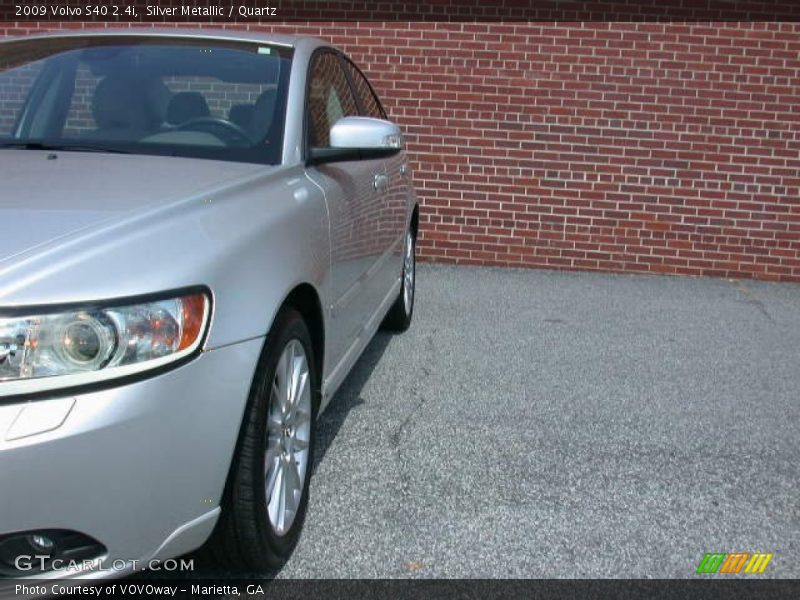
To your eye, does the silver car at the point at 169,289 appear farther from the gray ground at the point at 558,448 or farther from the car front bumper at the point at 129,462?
the gray ground at the point at 558,448

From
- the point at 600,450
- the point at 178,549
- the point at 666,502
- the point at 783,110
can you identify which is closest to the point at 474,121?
the point at 783,110

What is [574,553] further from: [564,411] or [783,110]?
[783,110]

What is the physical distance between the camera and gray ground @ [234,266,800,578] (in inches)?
123

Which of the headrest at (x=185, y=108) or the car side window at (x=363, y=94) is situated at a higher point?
the headrest at (x=185, y=108)

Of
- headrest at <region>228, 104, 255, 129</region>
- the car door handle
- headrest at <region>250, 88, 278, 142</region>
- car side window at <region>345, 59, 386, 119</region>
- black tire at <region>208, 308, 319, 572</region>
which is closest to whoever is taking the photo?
black tire at <region>208, 308, 319, 572</region>

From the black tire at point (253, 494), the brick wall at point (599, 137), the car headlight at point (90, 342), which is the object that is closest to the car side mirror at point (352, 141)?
the black tire at point (253, 494)

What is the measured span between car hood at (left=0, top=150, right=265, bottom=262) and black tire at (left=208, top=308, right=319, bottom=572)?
0.51 metres

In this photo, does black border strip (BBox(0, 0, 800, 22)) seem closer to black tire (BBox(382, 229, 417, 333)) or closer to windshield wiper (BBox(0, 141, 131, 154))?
black tire (BBox(382, 229, 417, 333))

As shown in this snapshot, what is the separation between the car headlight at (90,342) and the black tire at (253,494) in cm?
37

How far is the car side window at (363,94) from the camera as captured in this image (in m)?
5.05

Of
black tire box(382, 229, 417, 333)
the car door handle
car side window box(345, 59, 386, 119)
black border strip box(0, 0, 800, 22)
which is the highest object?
black border strip box(0, 0, 800, 22)

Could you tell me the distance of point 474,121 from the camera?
321 inches

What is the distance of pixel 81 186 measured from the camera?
8.96 feet

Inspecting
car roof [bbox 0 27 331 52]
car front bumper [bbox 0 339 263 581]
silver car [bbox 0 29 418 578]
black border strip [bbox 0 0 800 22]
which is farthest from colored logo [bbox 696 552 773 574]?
black border strip [bbox 0 0 800 22]
